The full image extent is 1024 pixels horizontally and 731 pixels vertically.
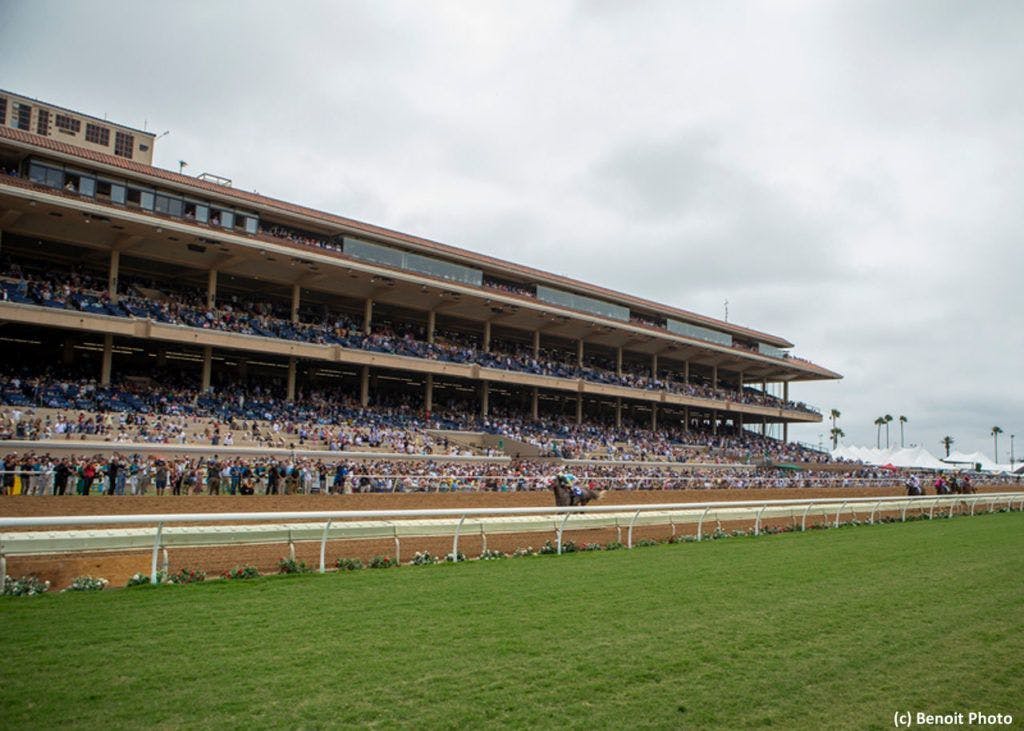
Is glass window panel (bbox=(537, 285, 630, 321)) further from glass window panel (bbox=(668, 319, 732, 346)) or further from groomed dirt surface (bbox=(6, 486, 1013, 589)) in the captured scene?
groomed dirt surface (bbox=(6, 486, 1013, 589))

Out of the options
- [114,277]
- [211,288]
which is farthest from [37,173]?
[211,288]

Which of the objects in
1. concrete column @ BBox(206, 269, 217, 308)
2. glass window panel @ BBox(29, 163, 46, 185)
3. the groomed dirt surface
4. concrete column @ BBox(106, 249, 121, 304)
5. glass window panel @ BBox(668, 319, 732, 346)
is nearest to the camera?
the groomed dirt surface

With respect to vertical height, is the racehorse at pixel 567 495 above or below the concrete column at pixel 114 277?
below

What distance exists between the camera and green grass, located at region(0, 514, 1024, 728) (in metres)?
4.07

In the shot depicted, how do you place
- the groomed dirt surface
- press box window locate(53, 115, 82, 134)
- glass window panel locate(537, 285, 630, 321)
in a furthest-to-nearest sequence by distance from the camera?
glass window panel locate(537, 285, 630, 321) → press box window locate(53, 115, 82, 134) → the groomed dirt surface

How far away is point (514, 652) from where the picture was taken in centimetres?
524

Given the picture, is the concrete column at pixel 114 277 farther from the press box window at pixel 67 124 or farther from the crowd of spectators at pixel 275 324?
the press box window at pixel 67 124

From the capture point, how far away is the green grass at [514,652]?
4.07 metres

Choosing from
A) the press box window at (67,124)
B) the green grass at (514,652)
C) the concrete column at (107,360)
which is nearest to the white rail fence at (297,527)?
the green grass at (514,652)

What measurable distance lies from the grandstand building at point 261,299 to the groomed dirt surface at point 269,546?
1209 cm

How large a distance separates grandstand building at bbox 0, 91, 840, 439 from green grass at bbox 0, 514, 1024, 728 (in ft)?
67.3

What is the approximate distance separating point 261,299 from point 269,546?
25.7 metres

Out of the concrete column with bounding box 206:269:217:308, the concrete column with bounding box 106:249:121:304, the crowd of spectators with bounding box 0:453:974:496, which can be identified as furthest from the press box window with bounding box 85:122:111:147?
the crowd of spectators with bounding box 0:453:974:496

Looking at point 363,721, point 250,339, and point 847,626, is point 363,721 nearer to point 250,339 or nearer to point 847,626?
point 847,626
